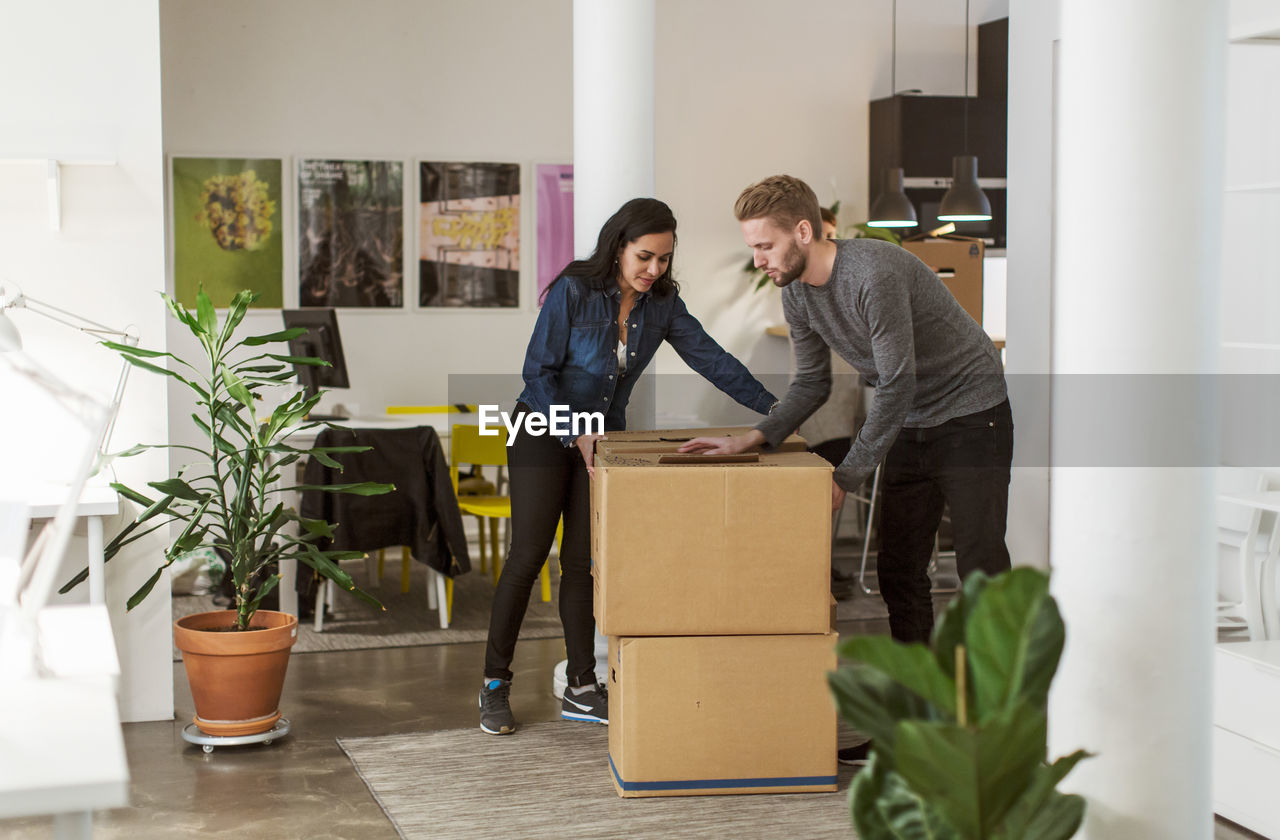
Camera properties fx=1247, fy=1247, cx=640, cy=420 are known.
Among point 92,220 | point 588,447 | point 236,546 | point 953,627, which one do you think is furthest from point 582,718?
point 953,627

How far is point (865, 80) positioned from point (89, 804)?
6419 mm

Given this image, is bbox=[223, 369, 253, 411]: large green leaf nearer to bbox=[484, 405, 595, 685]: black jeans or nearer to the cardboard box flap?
bbox=[484, 405, 595, 685]: black jeans

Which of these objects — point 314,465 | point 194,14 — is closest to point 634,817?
point 314,465

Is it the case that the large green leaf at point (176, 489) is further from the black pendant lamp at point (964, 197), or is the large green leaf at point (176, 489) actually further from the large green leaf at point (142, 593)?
the black pendant lamp at point (964, 197)

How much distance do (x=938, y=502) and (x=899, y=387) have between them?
18.4 inches

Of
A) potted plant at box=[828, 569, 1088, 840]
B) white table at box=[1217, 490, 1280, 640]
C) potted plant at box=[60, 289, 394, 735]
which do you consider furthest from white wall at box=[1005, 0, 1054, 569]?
potted plant at box=[828, 569, 1088, 840]

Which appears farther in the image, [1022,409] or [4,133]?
[1022,409]

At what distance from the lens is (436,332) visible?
21.5ft

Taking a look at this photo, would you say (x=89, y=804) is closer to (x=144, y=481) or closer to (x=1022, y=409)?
(x=144, y=481)

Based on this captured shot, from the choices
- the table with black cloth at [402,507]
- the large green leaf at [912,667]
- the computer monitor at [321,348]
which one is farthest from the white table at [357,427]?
the large green leaf at [912,667]

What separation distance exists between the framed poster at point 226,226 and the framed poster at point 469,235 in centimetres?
74

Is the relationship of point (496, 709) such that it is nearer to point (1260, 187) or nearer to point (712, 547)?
point (712, 547)

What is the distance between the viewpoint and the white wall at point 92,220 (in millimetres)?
3531

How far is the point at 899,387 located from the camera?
281 centimetres
